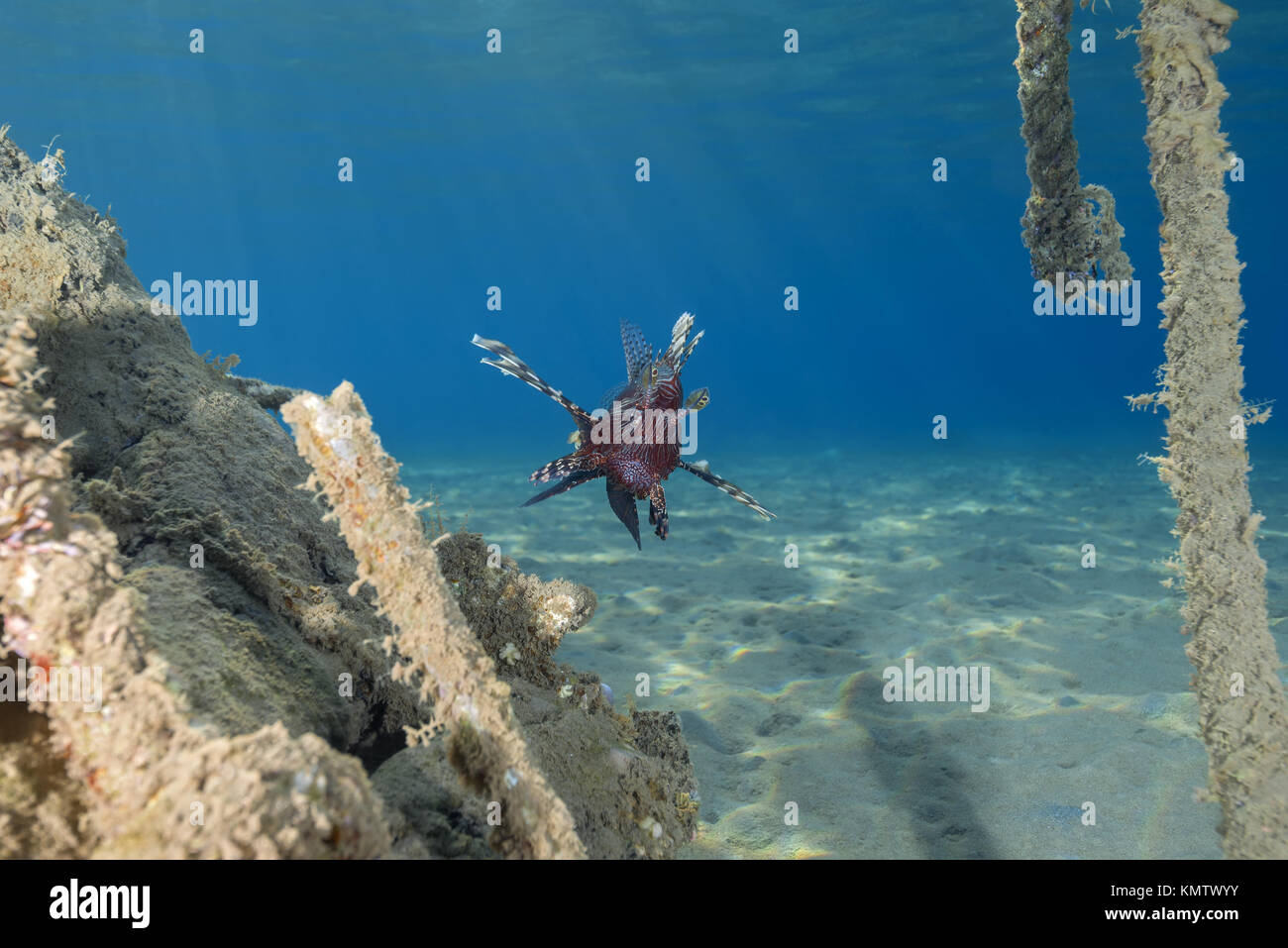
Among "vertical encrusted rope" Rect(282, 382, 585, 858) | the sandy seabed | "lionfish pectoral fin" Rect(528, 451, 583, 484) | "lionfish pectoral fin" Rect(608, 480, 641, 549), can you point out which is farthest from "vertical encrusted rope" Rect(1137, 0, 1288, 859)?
"lionfish pectoral fin" Rect(528, 451, 583, 484)

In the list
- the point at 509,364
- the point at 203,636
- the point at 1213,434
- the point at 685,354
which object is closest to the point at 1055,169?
the point at 1213,434

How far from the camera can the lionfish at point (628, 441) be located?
368cm

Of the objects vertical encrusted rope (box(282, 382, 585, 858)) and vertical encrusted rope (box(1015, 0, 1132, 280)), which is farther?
vertical encrusted rope (box(1015, 0, 1132, 280))

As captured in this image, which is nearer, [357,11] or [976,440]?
[976,440]

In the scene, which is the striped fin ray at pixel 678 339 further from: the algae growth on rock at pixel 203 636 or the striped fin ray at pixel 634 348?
the algae growth on rock at pixel 203 636

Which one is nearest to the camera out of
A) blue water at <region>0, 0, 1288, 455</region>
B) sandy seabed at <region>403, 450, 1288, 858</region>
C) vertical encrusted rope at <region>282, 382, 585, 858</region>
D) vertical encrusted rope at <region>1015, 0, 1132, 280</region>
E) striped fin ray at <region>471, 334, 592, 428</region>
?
vertical encrusted rope at <region>282, 382, 585, 858</region>

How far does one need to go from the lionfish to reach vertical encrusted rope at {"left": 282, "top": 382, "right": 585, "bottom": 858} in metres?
1.61

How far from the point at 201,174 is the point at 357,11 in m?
42.2

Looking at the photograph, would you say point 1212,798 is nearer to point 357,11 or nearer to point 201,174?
point 357,11

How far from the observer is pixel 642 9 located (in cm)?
2745

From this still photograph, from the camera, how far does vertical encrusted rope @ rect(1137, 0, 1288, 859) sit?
239cm

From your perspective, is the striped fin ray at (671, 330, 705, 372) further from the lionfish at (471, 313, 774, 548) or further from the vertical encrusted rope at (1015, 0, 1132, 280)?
the vertical encrusted rope at (1015, 0, 1132, 280)

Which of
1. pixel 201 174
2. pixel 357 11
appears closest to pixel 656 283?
pixel 201 174

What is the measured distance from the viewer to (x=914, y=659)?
19.9ft
